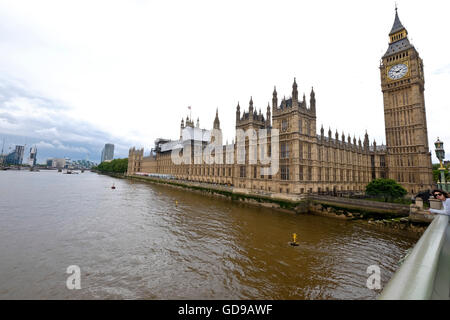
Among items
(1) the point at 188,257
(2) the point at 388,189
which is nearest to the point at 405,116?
(2) the point at 388,189

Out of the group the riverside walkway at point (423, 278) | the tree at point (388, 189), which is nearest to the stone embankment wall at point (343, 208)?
the tree at point (388, 189)

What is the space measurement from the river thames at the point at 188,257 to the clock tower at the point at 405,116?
33.6m

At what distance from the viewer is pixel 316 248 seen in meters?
17.0

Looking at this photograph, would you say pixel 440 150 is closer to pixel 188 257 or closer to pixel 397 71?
pixel 188 257

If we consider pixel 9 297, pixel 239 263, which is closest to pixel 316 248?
pixel 239 263

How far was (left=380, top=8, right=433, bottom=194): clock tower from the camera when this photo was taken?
45.7m

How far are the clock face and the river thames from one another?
46018 millimetres

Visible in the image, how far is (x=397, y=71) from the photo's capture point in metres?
50.4

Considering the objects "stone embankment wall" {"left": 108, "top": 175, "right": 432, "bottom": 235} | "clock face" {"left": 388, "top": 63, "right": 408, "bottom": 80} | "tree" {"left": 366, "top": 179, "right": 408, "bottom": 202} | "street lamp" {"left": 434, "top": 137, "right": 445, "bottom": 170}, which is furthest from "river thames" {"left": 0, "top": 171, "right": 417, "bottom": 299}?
→ "clock face" {"left": 388, "top": 63, "right": 408, "bottom": 80}

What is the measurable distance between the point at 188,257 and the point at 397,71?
6487 cm

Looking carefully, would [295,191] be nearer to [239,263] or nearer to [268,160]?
Result: [268,160]

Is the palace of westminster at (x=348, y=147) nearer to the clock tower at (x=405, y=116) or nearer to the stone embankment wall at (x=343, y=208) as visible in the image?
the clock tower at (x=405, y=116)

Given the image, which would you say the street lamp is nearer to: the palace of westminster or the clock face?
the palace of westminster
